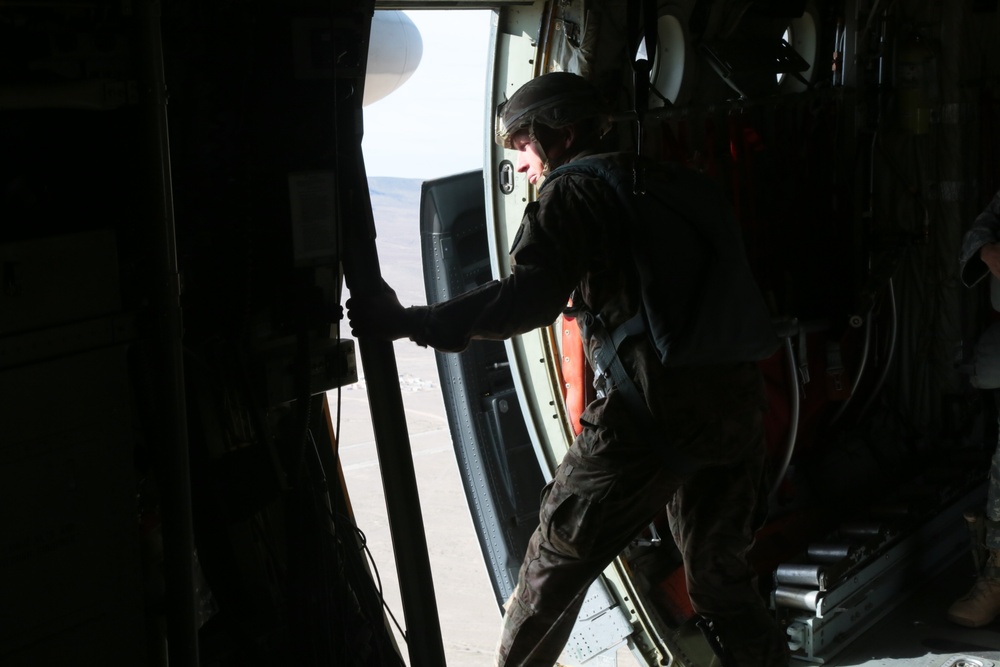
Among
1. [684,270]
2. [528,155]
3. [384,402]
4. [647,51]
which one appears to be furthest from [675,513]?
[647,51]

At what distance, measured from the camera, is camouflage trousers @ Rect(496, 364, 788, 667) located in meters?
3.21

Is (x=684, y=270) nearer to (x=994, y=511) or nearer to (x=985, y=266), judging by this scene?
(x=985, y=266)

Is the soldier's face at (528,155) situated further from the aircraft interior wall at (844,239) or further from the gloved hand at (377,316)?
the gloved hand at (377,316)

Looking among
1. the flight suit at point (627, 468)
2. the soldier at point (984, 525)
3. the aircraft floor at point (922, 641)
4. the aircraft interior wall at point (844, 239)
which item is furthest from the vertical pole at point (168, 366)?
the soldier at point (984, 525)

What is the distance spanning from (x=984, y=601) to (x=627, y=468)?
1880 mm

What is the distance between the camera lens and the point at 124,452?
2141 mm

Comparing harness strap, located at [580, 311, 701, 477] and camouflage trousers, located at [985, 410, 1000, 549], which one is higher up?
harness strap, located at [580, 311, 701, 477]

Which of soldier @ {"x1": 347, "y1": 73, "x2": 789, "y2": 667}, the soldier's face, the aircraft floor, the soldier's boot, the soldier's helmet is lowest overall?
the aircraft floor

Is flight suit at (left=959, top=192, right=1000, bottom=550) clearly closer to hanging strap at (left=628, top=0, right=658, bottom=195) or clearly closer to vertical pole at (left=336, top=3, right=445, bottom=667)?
hanging strap at (left=628, top=0, right=658, bottom=195)

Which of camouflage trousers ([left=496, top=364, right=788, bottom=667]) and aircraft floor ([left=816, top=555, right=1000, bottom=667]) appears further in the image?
aircraft floor ([left=816, top=555, right=1000, bottom=667])

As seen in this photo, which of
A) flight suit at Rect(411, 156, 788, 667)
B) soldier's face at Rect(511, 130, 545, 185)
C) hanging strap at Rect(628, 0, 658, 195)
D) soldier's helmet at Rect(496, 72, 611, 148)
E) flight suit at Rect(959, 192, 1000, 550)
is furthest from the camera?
flight suit at Rect(959, 192, 1000, 550)

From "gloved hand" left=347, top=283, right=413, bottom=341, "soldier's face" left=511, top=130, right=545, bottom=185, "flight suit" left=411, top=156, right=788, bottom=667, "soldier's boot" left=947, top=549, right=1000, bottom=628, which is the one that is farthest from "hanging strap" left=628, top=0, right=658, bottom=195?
"soldier's boot" left=947, top=549, right=1000, bottom=628

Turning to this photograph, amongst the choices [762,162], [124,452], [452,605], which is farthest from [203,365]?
[452,605]

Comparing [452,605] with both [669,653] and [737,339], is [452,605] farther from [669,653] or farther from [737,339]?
[737,339]
